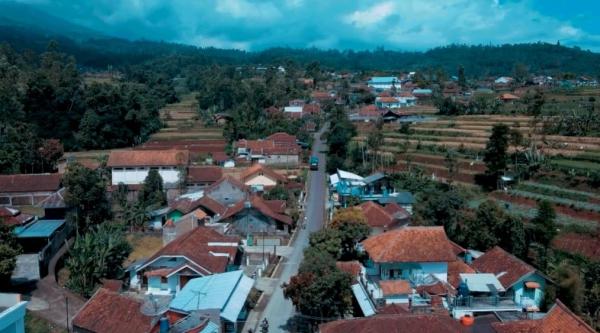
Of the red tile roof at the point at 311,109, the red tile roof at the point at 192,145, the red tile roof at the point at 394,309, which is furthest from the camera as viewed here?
the red tile roof at the point at 311,109

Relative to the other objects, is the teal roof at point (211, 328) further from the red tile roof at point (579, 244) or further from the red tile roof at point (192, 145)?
the red tile roof at point (192, 145)

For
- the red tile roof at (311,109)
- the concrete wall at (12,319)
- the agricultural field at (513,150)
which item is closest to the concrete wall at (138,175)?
the agricultural field at (513,150)

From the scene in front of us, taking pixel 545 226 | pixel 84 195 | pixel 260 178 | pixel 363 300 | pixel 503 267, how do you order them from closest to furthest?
pixel 363 300 < pixel 503 267 < pixel 545 226 < pixel 84 195 < pixel 260 178

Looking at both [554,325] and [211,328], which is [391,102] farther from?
[211,328]

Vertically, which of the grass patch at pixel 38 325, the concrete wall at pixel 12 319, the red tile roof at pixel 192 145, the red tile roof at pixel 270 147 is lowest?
the grass patch at pixel 38 325

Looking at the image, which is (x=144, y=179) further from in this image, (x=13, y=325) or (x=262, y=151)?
(x=13, y=325)

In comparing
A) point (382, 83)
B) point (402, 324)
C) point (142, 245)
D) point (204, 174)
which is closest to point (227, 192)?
point (204, 174)

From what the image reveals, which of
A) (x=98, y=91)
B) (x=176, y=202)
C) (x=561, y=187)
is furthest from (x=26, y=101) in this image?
(x=561, y=187)
